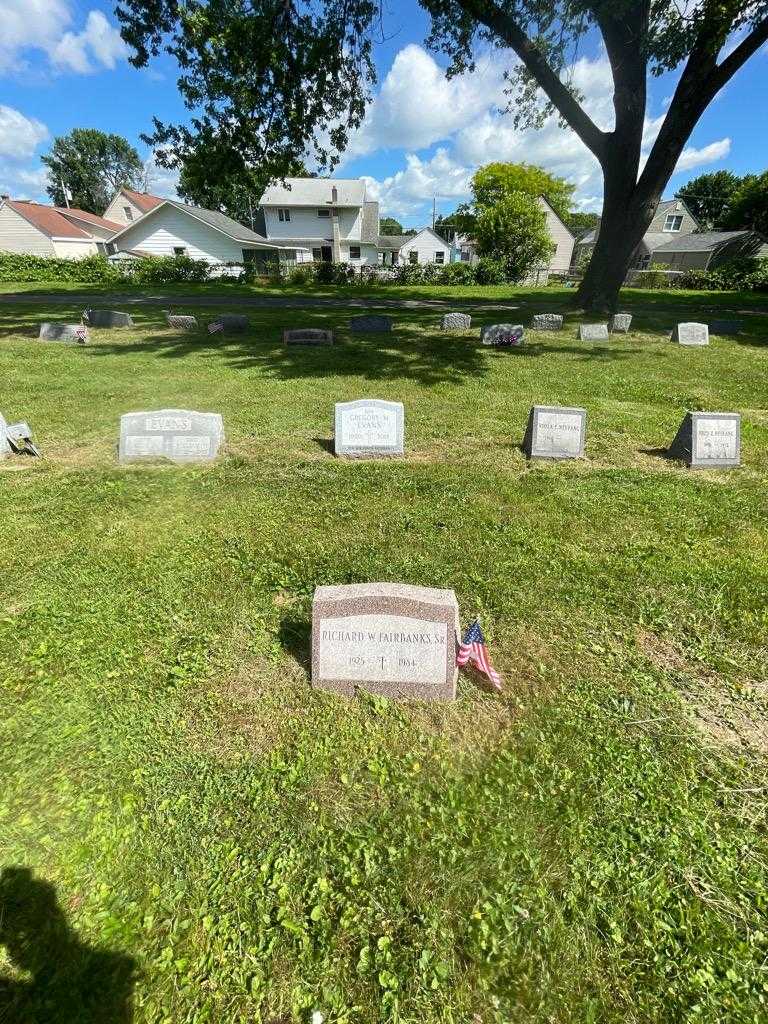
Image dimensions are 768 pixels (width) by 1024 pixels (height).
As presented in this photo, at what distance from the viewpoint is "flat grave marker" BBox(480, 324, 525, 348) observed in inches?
557

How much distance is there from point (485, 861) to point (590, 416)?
7799mm

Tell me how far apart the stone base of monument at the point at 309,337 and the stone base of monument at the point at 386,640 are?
1222 cm

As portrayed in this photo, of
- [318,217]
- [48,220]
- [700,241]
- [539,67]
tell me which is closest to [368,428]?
[539,67]

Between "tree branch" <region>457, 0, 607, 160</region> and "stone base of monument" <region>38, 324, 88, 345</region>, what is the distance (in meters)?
14.4

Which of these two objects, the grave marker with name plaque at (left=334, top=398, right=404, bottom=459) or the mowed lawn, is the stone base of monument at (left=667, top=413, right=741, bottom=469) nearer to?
the mowed lawn

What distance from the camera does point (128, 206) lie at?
53312mm

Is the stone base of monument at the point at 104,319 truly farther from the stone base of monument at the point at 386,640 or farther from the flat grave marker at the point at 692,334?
the flat grave marker at the point at 692,334

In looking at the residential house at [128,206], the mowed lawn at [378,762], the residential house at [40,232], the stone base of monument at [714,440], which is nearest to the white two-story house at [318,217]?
the residential house at [128,206]

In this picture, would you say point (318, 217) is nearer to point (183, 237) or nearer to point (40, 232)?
point (183, 237)

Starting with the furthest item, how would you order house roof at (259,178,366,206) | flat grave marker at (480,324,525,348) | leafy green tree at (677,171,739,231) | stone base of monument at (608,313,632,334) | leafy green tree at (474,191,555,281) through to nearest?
leafy green tree at (677,171,739,231), house roof at (259,178,366,206), leafy green tree at (474,191,555,281), stone base of monument at (608,313,632,334), flat grave marker at (480,324,525,348)

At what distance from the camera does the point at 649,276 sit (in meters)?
37.0

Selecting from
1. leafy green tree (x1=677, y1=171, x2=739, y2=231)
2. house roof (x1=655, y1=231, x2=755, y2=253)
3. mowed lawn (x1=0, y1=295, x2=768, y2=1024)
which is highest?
leafy green tree (x1=677, y1=171, x2=739, y2=231)

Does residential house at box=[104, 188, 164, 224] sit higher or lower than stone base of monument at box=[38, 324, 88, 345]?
higher

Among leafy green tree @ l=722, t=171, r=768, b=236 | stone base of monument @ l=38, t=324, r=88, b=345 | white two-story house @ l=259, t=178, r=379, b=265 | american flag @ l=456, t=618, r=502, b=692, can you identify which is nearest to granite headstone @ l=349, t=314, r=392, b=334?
stone base of monument @ l=38, t=324, r=88, b=345
